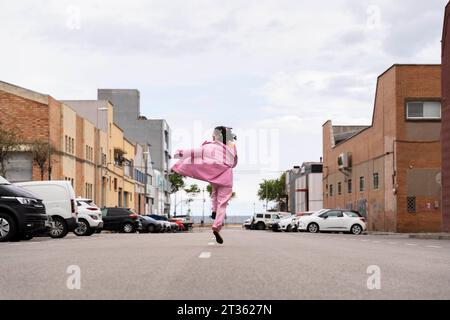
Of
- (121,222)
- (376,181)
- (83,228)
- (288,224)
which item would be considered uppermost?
(376,181)

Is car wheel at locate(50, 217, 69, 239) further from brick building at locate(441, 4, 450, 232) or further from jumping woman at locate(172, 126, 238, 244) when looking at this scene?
brick building at locate(441, 4, 450, 232)

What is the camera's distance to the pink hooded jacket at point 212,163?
51.7 ft

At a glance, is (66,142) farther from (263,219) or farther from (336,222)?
(263,219)

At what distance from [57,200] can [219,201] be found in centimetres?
1186

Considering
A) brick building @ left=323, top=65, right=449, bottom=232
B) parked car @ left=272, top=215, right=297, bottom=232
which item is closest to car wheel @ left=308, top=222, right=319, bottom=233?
brick building @ left=323, top=65, right=449, bottom=232

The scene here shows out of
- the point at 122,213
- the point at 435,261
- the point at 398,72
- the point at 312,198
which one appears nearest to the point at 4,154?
the point at 122,213

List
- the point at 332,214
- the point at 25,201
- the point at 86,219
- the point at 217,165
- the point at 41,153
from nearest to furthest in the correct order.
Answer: the point at 217,165, the point at 25,201, the point at 86,219, the point at 332,214, the point at 41,153

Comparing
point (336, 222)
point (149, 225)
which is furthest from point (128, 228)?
point (336, 222)

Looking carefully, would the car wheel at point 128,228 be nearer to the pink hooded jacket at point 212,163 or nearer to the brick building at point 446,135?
the brick building at point 446,135

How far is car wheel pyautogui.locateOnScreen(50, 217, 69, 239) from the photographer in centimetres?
2641

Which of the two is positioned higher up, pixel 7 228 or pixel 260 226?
pixel 7 228

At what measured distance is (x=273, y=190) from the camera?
151375 mm

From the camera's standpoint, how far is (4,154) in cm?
3925
